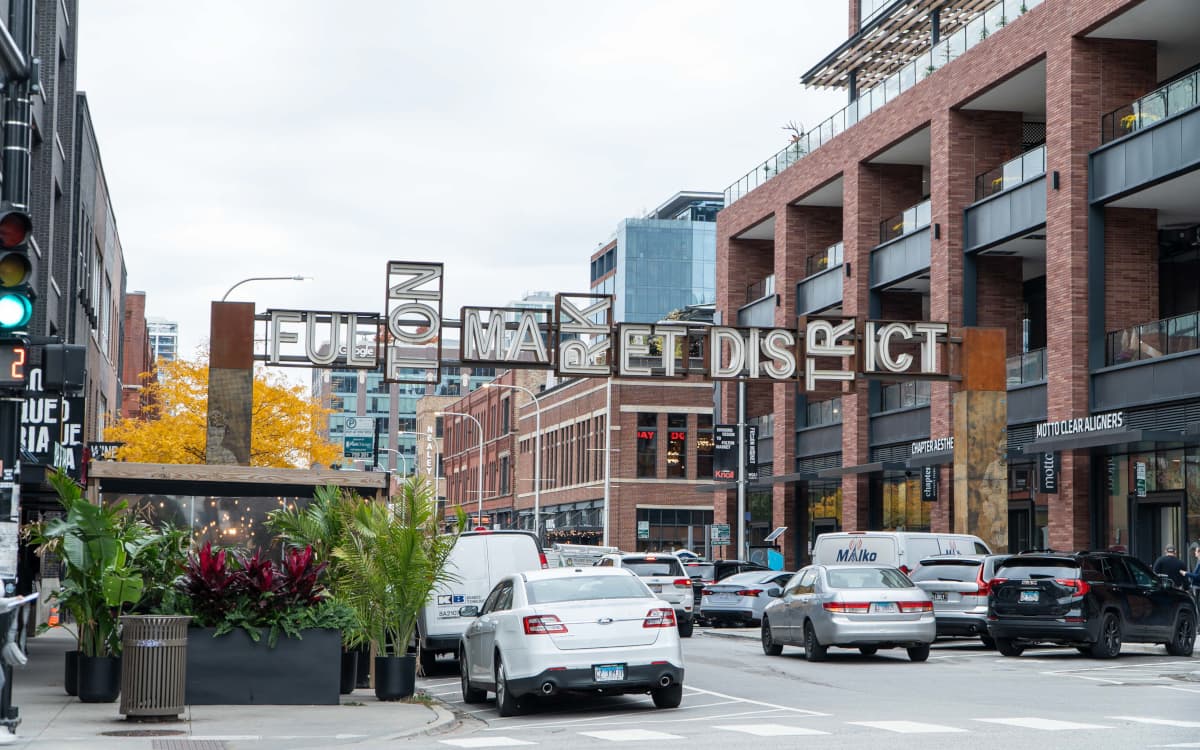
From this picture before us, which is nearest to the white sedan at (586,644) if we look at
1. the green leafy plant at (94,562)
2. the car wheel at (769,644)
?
the green leafy plant at (94,562)

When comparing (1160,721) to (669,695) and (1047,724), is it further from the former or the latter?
(669,695)

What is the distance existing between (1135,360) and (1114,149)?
4.65 meters

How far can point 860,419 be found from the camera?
48.0 meters

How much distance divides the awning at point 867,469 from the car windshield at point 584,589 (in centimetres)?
2752

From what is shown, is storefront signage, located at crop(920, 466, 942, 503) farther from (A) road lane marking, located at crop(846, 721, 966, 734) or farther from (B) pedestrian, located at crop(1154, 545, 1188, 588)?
(A) road lane marking, located at crop(846, 721, 966, 734)

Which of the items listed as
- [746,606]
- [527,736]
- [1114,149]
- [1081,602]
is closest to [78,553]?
[527,736]

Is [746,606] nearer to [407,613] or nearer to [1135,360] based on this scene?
[1135,360]

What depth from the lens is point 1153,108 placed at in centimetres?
3300

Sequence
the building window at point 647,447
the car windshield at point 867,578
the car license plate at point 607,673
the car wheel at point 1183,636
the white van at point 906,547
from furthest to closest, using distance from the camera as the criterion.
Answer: the building window at point 647,447 → the white van at point 906,547 → the car wheel at point 1183,636 → the car windshield at point 867,578 → the car license plate at point 607,673

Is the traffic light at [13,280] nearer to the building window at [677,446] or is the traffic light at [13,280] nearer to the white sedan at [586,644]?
the white sedan at [586,644]

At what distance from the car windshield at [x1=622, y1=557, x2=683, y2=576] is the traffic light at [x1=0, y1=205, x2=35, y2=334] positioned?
24574mm

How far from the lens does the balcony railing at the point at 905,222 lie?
4425cm

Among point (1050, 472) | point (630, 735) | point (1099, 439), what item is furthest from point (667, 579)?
point (630, 735)

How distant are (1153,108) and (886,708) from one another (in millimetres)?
21014
